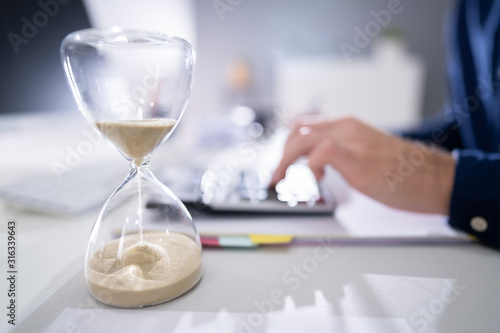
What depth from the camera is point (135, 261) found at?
0.32 metres

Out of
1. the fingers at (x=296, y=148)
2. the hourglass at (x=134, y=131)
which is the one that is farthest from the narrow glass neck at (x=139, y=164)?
the fingers at (x=296, y=148)

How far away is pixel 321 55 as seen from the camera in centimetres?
362

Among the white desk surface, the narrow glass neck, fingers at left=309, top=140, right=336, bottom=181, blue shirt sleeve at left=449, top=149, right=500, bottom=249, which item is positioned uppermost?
the narrow glass neck

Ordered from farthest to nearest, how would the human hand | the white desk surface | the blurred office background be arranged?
the blurred office background < the human hand < the white desk surface

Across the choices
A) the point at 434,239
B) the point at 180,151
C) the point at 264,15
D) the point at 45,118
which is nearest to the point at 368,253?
the point at 434,239

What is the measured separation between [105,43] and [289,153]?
33 cm

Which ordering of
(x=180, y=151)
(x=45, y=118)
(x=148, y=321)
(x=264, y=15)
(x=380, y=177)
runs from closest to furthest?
(x=148, y=321)
(x=380, y=177)
(x=45, y=118)
(x=180, y=151)
(x=264, y=15)

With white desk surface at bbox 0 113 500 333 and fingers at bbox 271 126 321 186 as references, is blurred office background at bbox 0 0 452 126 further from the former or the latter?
white desk surface at bbox 0 113 500 333

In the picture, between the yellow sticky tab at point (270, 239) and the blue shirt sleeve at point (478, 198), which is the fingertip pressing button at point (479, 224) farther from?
the yellow sticky tab at point (270, 239)

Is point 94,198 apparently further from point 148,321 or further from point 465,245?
point 465,245

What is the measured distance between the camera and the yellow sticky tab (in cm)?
42

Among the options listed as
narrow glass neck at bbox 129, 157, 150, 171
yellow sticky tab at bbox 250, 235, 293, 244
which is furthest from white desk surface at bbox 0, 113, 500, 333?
narrow glass neck at bbox 129, 157, 150, 171

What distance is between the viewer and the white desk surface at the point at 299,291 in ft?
0.92

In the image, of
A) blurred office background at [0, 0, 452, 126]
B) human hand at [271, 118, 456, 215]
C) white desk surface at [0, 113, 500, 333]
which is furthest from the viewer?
blurred office background at [0, 0, 452, 126]
